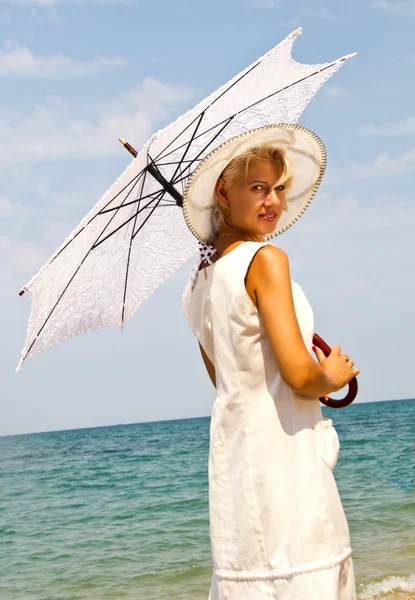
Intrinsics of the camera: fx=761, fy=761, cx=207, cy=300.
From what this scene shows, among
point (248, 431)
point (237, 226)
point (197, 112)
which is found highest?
point (197, 112)

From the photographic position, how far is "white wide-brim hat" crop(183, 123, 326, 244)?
2.14 meters

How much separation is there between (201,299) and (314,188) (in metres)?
0.64

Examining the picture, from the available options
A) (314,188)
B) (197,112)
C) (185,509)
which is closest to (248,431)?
(314,188)

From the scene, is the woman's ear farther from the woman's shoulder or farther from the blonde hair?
the woman's shoulder

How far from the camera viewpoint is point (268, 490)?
6.08ft

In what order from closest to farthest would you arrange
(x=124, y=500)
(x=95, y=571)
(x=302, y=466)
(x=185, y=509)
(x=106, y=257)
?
(x=302, y=466) < (x=106, y=257) < (x=95, y=571) < (x=185, y=509) < (x=124, y=500)

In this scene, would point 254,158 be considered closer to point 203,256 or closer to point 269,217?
point 269,217

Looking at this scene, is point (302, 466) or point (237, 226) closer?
point (302, 466)

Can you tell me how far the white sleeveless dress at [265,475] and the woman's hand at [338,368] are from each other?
2.8 inches

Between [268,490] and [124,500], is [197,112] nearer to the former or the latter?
[268,490]

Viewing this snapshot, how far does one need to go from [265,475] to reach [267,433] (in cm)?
10

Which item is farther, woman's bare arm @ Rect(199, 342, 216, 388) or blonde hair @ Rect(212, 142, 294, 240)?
woman's bare arm @ Rect(199, 342, 216, 388)

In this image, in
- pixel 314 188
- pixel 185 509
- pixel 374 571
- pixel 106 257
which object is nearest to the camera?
pixel 314 188

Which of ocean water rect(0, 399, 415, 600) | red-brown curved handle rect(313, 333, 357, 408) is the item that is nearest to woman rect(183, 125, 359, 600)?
red-brown curved handle rect(313, 333, 357, 408)
